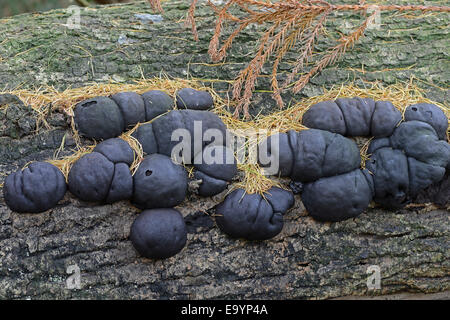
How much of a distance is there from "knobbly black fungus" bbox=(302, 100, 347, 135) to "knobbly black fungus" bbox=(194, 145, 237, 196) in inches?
22.3

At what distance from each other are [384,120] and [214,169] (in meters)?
1.10

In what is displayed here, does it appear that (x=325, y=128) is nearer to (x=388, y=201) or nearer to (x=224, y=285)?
(x=388, y=201)

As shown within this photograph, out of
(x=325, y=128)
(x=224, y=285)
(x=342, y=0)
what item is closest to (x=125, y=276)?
(x=224, y=285)

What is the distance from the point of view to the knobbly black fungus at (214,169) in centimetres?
252

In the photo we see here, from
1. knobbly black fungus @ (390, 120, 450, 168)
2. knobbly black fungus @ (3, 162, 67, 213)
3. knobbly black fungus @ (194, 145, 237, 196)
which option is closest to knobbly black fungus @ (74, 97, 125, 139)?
knobbly black fungus @ (3, 162, 67, 213)

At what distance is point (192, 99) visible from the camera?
2791 millimetres

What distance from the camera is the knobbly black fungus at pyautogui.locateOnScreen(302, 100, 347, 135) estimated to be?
2.68 metres

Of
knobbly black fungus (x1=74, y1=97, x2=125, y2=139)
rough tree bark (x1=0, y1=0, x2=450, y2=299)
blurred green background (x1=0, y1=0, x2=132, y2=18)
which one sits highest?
blurred green background (x1=0, y1=0, x2=132, y2=18)

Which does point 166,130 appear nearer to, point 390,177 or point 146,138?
point 146,138

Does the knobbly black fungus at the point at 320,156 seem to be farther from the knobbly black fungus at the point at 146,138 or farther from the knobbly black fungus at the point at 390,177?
the knobbly black fungus at the point at 146,138

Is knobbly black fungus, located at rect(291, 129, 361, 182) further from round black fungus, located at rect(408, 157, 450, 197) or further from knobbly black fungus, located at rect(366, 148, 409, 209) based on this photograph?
round black fungus, located at rect(408, 157, 450, 197)

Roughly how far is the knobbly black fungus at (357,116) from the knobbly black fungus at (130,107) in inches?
48.7

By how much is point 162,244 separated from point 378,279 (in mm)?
1306

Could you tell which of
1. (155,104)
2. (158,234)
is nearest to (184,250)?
(158,234)
